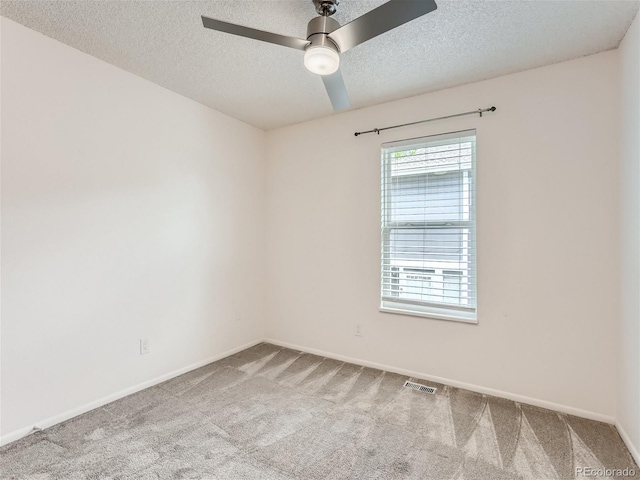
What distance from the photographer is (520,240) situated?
251 centimetres

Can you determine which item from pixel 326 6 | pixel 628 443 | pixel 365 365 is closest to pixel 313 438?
pixel 365 365

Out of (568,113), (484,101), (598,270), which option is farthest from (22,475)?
(568,113)

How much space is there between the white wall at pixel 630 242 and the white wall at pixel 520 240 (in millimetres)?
103

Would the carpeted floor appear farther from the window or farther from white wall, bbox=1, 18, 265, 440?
the window

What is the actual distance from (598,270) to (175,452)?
3.02m

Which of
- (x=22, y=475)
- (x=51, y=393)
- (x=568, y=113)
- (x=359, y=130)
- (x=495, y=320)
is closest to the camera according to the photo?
(x=22, y=475)

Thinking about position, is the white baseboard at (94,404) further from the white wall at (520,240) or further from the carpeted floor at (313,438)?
the white wall at (520,240)

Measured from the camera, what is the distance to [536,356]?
2.45m

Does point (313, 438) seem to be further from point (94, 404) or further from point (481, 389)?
point (94, 404)

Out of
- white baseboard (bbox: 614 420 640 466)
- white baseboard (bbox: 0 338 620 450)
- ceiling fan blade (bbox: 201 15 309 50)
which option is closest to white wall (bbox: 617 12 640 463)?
white baseboard (bbox: 614 420 640 466)

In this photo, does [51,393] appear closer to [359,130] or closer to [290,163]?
[290,163]

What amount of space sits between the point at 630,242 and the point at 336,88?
6.74 ft

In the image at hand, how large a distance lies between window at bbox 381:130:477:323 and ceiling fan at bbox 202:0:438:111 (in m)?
1.44

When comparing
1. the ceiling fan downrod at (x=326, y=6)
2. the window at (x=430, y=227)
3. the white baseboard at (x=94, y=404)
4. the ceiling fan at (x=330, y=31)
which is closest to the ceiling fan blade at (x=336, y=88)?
the ceiling fan at (x=330, y=31)
